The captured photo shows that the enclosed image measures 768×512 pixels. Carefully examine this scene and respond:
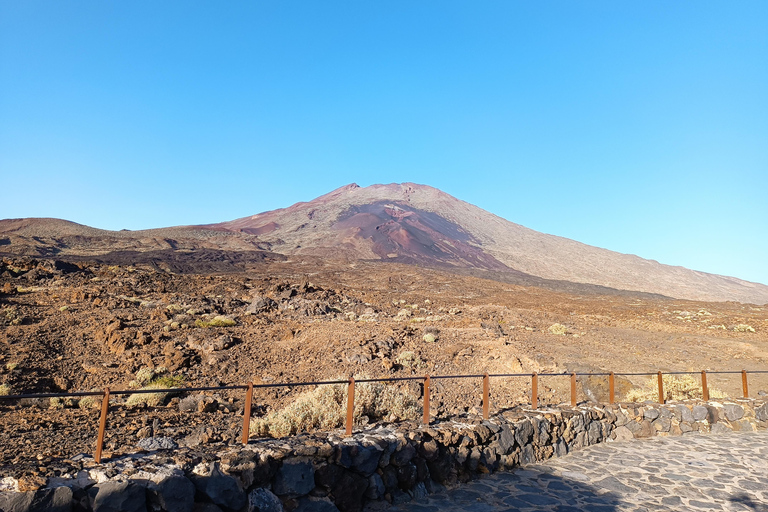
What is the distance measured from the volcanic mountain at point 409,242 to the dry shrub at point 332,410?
240 ft

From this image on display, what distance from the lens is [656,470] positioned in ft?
23.1

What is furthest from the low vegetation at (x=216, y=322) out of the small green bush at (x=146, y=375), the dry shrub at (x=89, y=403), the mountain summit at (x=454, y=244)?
the mountain summit at (x=454, y=244)

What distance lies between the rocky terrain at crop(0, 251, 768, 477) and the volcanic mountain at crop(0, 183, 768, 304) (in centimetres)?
5303

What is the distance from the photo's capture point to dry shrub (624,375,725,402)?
11453 millimetres

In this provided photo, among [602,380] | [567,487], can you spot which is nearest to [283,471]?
[567,487]

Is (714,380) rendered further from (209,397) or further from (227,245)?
(227,245)

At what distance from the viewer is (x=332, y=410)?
24.5 ft

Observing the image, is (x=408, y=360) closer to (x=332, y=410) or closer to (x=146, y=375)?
(x=146, y=375)

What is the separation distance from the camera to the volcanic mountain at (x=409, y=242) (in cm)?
8375

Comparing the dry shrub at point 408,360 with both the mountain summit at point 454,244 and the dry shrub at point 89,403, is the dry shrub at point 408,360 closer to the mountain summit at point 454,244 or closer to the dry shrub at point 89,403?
the dry shrub at point 89,403

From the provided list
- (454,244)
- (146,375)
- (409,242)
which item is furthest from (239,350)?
(454,244)

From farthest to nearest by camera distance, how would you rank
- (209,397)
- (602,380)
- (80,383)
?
(80,383), (602,380), (209,397)

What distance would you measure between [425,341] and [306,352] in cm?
460

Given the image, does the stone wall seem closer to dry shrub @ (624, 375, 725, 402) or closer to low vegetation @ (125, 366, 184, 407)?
dry shrub @ (624, 375, 725, 402)
